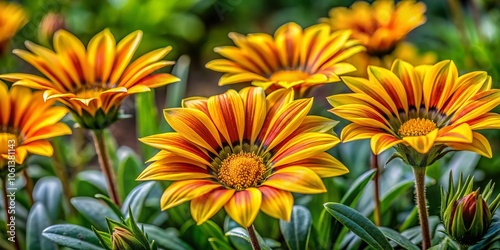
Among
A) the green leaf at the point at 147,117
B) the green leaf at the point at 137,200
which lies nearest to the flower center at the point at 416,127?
the green leaf at the point at 137,200

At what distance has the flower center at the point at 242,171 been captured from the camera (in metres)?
1.03

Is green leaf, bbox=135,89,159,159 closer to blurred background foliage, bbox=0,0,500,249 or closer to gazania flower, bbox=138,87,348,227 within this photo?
blurred background foliage, bbox=0,0,500,249

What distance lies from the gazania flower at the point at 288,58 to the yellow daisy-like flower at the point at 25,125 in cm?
31

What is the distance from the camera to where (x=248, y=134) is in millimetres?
1125

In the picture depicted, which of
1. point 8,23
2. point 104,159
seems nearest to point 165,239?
point 104,159

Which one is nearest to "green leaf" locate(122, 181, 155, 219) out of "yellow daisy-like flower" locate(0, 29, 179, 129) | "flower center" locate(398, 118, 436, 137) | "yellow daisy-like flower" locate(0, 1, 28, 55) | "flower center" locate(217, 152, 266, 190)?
"yellow daisy-like flower" locate(0, 29, 179, 129)

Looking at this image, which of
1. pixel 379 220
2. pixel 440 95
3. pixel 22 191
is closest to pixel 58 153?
pixel 22 191

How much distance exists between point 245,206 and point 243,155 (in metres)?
0.22

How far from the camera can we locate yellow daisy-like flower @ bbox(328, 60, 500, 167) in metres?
0.95

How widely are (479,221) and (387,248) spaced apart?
0.16 m

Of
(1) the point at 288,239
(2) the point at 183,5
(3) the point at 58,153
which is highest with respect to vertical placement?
(2) the point at 183,5

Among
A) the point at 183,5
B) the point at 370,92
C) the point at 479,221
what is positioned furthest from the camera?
the point at 183,5

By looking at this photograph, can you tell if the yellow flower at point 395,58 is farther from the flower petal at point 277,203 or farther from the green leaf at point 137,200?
the flower petal at point 277,203

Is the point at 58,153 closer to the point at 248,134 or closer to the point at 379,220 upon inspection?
the point at 248,134
